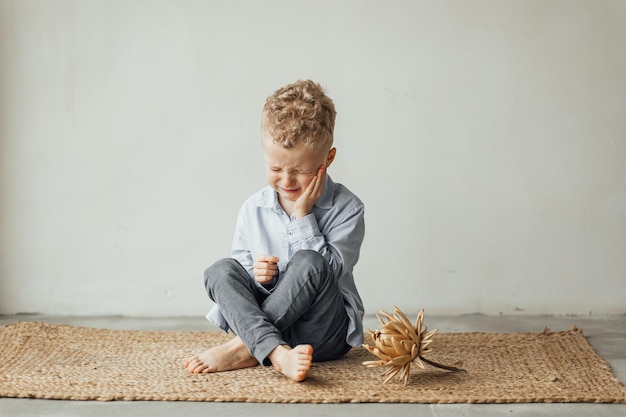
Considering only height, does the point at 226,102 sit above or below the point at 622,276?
above

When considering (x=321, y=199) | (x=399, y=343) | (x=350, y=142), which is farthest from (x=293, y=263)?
(x=350, y=142)

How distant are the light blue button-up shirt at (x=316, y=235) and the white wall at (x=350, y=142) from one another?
61 centimetres

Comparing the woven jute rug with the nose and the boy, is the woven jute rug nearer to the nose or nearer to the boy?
the boy

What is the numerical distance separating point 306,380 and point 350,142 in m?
1.00

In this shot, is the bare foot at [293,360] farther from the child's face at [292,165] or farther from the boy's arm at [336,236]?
the child's face at [292,165]

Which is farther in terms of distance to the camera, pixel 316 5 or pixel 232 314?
pixel 316 5

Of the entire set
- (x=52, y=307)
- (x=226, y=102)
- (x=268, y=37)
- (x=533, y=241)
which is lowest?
(x=52, y=307)

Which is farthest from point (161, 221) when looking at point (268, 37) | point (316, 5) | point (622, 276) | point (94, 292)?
point (622, 276)

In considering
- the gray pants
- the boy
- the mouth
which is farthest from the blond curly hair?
the gray pants

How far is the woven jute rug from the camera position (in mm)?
1633

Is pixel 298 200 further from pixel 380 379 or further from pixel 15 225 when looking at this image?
pixel 15 225

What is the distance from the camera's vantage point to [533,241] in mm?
2547

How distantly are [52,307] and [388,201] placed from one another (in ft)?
3.70

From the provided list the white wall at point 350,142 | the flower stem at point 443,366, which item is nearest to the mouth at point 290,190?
the flower stem at point 443,366
